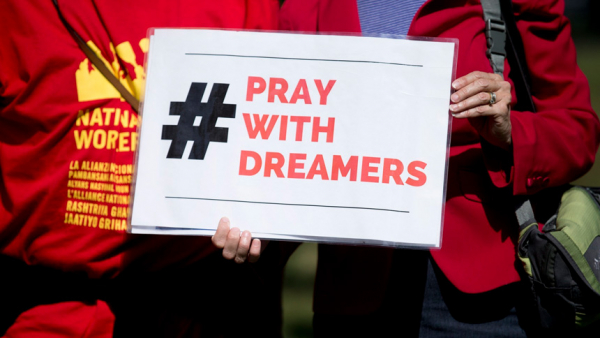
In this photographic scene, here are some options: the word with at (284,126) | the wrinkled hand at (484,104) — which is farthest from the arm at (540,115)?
the word with at (284,126)

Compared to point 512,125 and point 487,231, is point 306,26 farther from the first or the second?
point 487,231

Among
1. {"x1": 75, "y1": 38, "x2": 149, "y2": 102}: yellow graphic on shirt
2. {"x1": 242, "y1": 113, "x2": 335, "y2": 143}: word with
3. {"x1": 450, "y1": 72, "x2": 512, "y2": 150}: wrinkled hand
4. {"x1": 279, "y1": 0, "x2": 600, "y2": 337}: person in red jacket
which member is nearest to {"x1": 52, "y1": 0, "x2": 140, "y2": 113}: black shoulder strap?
{"x1": 75, "y1": 38, "x2": 149, "y2": 102}: yellow graphic on shirt

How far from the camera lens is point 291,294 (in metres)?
3.09

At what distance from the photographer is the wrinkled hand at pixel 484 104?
1218mm

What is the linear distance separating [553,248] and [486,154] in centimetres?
26

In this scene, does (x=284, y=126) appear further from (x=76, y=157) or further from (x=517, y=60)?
(x=517, y=60)

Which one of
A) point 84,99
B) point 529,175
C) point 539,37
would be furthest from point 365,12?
point 84,99

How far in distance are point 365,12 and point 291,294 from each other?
1.98 metres

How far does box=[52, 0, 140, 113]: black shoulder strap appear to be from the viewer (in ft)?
4.31

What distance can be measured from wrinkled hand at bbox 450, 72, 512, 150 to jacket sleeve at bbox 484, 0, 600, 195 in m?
0.05

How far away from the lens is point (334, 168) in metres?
1.25

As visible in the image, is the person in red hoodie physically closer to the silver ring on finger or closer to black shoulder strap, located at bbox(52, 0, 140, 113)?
black shoulder strap, located at bbox(52, 0, 140, 113)

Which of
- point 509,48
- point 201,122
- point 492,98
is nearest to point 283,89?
point 201,122

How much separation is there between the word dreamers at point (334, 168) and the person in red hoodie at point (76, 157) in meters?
0.16
